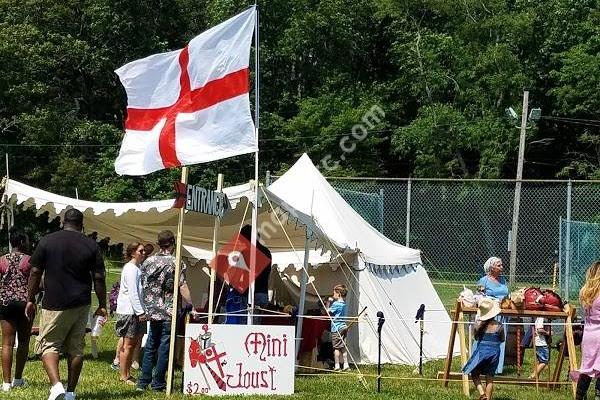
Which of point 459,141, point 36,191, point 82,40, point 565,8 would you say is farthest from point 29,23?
point 36,191

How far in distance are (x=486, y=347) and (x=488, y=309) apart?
37cm

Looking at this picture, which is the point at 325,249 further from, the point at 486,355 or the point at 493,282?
the point at 486,355

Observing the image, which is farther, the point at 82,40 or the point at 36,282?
the point at 82,40

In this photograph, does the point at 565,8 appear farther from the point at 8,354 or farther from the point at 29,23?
the point at 8,354

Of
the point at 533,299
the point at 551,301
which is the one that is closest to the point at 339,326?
the point at 533,299

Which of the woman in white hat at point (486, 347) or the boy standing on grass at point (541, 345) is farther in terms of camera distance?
the boy standing on grass at point (541, 345)

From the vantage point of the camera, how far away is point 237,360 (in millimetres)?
9094

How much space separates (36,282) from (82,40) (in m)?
33.9

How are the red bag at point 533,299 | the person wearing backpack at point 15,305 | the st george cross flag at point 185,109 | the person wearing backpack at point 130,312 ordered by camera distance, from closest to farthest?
the person wearing backpack at point 15,305 → the st george cross flag at point 185,109 → the person wearing backpack at point 130,312 → the red bag at point 533,299

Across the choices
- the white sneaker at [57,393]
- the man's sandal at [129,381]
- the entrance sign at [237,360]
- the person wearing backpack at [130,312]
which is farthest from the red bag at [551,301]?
the white sneaker at [57,393]

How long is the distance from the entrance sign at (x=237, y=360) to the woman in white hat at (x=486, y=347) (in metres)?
1.80

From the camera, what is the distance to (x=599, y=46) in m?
33.9

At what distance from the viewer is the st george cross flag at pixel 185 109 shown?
912 centimetres

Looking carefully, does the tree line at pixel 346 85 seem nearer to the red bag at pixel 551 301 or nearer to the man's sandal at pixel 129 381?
the red bag at pixel 551 301
